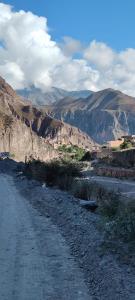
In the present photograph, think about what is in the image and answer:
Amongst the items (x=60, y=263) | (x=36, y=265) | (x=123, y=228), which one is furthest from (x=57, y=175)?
(x=36, y=265)

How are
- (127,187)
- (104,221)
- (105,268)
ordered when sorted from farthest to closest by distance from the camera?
(127,187), (104,221), (105,268)

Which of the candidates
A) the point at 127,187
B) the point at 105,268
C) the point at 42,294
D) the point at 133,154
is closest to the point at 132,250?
the point at 105,268

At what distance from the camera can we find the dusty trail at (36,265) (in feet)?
27.2

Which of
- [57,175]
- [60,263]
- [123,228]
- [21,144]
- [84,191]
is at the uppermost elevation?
[21,144]

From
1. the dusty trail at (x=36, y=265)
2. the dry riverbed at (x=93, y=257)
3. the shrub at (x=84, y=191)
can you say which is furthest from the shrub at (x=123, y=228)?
the shrub at (x=84, y=191)

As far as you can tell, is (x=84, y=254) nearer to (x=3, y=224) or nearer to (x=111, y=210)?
(x=111, y=210)

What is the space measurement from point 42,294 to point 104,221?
5.80 meters

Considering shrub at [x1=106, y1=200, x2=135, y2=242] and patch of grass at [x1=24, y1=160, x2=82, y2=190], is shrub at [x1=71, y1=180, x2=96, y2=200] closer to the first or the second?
patch of grass at [x1=24, y1=160, x2=82, y2=190]

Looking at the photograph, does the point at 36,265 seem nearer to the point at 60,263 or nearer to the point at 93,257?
the point at 60,263

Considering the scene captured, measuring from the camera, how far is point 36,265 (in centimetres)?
1016

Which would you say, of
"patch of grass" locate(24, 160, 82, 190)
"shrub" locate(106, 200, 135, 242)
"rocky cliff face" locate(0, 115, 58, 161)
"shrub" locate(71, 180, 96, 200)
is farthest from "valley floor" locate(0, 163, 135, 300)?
"rocky cliff face" locate(0, 115, 58, 161)

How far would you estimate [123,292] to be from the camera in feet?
26.6

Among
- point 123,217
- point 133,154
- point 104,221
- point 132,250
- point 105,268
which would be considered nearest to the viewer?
point 105,268

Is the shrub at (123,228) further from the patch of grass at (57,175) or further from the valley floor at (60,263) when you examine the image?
the patch of grass at (57,175)
